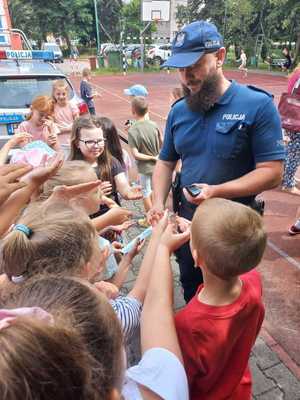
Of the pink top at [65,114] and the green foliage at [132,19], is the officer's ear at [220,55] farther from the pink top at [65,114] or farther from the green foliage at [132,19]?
the green foliage at [132,19]

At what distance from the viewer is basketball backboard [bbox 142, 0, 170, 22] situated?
1148 inches

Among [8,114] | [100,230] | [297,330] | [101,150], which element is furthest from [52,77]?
[297,330]

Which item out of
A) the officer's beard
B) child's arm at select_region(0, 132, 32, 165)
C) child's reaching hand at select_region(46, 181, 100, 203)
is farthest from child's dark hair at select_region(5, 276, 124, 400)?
child's arm at select_region(0, 132, 32, 165)

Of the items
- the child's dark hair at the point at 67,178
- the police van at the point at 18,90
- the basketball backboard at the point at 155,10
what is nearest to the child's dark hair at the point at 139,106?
the police van at the point at 18,90

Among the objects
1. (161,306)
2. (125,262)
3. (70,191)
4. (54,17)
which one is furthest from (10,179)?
(54,17)

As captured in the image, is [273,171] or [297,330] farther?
[297,330]

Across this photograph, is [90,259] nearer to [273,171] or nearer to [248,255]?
[248,255]

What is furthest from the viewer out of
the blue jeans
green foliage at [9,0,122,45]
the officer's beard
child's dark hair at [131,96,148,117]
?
green foliage at [9,0,122,45]

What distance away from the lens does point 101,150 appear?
2.60 m

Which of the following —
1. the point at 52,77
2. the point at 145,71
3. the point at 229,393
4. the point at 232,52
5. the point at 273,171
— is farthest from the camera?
the point at 232,52

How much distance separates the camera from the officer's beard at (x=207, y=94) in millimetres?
1837

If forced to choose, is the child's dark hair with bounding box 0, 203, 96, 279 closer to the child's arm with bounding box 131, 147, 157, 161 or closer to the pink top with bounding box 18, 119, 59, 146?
the pink top with bounding box 18, 119, 59, 146

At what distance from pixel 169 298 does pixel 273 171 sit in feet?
3.15

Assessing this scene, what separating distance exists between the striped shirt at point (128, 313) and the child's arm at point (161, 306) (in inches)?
3.0
